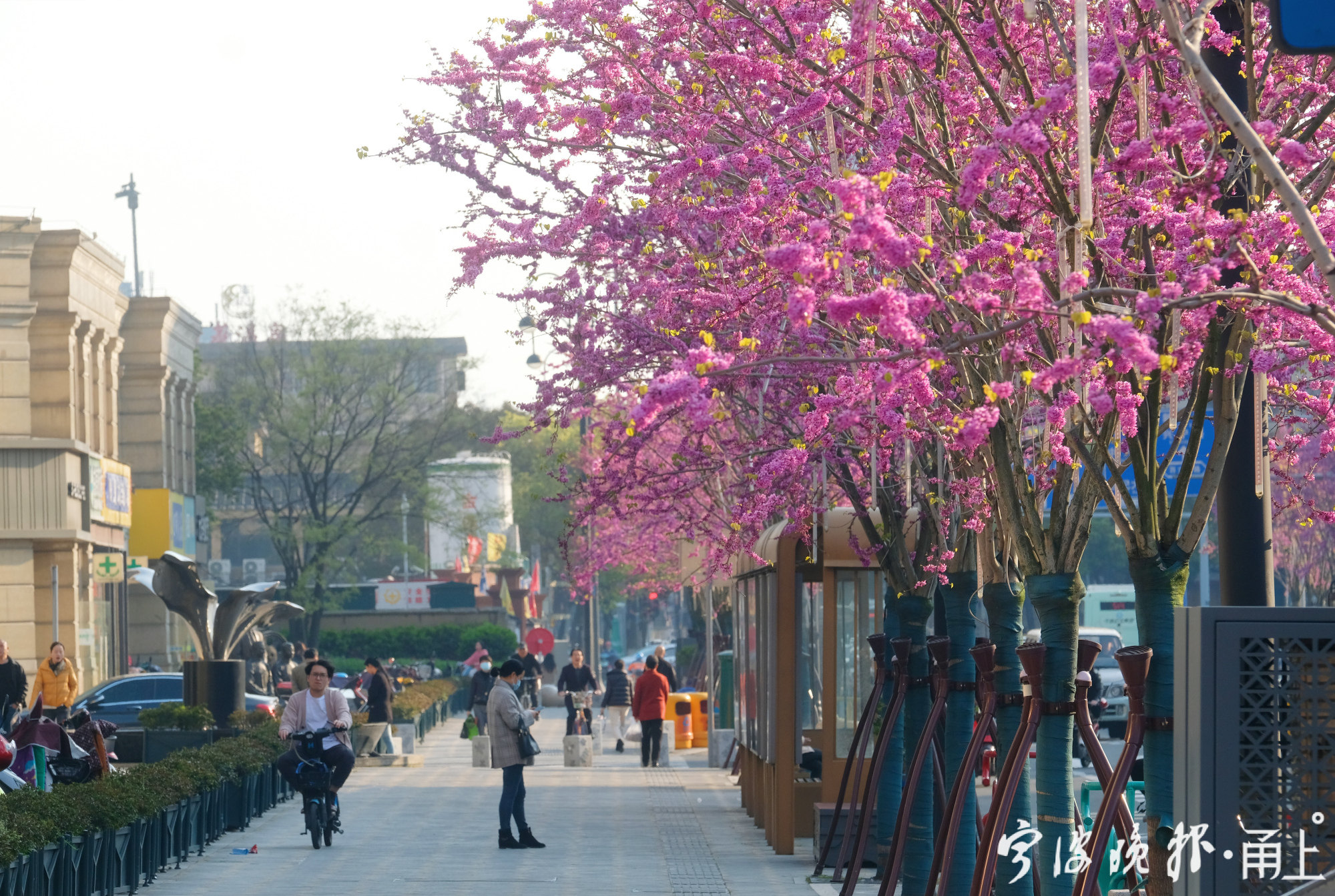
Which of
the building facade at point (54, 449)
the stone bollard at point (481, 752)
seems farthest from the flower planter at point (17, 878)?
the building facade at point (54, 449)

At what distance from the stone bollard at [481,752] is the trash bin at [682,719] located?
7.18m

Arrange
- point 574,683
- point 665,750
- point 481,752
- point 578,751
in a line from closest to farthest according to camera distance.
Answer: point 481,752, point 578,751, point 665,750, point 574,683

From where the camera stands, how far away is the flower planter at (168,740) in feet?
81.0

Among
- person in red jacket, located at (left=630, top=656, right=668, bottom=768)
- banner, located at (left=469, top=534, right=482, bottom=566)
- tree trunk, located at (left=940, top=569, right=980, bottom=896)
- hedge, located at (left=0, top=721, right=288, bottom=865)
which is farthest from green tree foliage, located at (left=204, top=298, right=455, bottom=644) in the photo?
tree trunk, located at (left=940, top=569, right=980, bottom=896)

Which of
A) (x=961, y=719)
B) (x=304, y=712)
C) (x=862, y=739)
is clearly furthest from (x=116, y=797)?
(x=961, y=719)

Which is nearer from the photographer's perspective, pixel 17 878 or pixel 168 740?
pixel 17 878

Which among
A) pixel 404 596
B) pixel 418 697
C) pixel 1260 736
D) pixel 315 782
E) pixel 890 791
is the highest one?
pixel 1260 736

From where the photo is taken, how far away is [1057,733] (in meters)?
9.32

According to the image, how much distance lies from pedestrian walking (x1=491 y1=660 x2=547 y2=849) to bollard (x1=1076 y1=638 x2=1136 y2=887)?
27.2 ft

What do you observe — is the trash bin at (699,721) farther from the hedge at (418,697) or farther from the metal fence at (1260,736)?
the metal fence at (1260,736)

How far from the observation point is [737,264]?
12.6 m

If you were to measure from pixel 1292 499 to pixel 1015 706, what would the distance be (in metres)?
2.51

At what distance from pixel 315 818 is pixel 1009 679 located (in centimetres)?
884

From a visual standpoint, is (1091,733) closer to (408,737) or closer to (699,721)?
(408,737)
